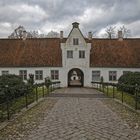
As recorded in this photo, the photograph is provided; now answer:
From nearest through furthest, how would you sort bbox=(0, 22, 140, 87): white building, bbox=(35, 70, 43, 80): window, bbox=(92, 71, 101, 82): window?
bbox=(0, 22, 140, 87): white building, bbox=(35, 70, 43, 80): window, bbox=(92, 71, 101, 82): window

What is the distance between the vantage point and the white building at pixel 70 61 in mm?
42125

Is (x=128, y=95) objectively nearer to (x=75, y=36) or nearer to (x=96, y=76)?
(x=96, y=76)

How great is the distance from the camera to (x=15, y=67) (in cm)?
4203

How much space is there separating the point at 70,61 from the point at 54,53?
264cm

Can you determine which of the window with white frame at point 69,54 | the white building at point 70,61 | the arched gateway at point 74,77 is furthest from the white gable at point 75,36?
the arched gateway at point 74,77

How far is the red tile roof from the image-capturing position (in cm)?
4231

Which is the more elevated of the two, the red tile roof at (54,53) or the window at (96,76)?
the red tile roof at (54,53)

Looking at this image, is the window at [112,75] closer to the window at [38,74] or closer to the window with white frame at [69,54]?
the window with white frame at [69,54]

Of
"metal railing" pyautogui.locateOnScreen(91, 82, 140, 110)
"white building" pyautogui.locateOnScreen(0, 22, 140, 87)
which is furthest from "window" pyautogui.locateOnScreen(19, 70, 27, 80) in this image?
"metal railing" pyautogui.locateOnScreen(91, 82, 140, 110)

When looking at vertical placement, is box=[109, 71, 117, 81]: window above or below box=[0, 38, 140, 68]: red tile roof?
below

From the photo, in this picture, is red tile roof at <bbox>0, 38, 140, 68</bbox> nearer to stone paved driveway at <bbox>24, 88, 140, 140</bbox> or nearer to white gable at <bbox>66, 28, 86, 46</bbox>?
white gable at <bbox>66, 28, 86, 46</bbox>

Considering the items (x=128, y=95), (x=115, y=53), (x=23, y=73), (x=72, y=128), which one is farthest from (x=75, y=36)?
(x=72, y=128)

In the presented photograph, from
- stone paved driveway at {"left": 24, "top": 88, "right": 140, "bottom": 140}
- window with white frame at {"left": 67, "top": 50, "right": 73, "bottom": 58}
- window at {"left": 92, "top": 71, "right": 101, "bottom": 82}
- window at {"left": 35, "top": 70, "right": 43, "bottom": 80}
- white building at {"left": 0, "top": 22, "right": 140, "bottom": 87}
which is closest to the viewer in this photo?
stone paved driveway at {"left": 24, "top": 88, "right": 140, "bottom": 140}

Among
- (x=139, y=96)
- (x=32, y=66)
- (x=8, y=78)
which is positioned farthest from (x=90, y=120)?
(x=32, y=66)
